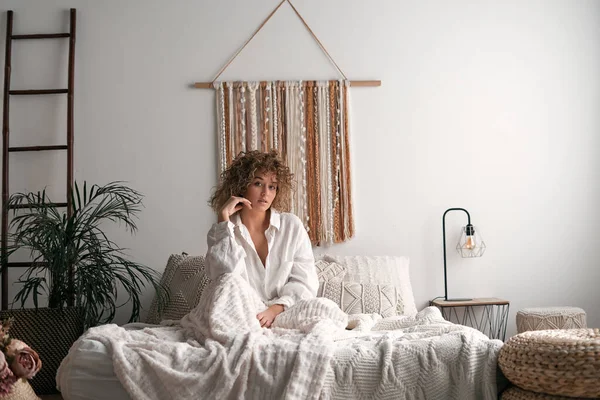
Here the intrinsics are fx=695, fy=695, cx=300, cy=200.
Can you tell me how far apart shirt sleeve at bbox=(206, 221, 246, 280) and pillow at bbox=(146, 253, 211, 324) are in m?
0.45

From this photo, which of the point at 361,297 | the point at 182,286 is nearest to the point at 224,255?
the point at 182,286

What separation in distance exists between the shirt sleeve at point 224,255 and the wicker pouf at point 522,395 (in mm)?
1233

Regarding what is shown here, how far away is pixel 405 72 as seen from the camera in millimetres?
4246

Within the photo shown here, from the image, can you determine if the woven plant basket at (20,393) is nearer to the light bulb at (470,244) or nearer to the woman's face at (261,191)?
the woman's face at (261,191)

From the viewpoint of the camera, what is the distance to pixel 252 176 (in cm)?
340

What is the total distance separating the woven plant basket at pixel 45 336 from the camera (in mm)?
3471

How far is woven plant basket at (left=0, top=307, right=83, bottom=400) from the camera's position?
11.4 feet

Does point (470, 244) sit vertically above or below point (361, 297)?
above

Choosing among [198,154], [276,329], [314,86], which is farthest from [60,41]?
[276,329]

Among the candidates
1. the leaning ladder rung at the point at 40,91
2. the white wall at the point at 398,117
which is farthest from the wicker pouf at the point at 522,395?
the leaning ladder rung at the point at 40,91

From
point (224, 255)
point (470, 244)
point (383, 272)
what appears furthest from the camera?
point (470, 244)

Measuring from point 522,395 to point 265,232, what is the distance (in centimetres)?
154

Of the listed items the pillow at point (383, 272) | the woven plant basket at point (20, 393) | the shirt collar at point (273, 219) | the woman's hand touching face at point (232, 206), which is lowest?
the woven plant basket at point (20, 393)

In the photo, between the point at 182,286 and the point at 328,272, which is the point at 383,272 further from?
the point at 182,286
